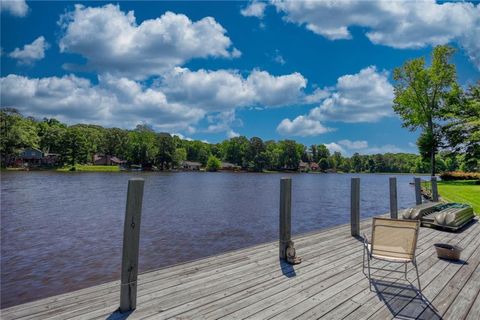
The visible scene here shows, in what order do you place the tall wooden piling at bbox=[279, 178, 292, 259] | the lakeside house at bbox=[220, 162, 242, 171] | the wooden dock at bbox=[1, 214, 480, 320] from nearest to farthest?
the wooden dock at bbox=[1, 214, 480, 320] < the tall wooden piling at bbox=[279, 178, 292, 259] < the lakeside house at bbox=[220, 162, 242, 171]

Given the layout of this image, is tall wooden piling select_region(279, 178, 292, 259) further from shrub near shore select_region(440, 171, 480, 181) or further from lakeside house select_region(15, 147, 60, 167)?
lakeside house select_region(15, 147, 60, 167)

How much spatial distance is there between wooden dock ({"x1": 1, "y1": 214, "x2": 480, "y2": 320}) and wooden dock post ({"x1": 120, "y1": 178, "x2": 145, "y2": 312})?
0.18m

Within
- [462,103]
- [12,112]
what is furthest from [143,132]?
[462,103]

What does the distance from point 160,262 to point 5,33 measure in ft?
36.3

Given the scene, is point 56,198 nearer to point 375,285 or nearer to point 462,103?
point 375,285

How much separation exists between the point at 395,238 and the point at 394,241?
5cm

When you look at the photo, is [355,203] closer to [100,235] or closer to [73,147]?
[100,235]

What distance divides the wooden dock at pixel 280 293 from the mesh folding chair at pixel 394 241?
42 cm

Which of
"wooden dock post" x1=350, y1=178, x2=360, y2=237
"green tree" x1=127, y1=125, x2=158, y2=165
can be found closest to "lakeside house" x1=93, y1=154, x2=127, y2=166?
"green tree" x1=127, y1=125, x2=158, y2=165

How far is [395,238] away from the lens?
4.87 meters

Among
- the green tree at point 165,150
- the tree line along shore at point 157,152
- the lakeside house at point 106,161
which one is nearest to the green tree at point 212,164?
the tree line along shore at point 157,152

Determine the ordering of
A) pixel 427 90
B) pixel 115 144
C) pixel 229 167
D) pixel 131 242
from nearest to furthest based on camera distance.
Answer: pixel 131 242 → pixel 427 90 → pixel 115 144 → pixel 229 167

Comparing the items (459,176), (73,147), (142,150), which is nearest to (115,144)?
(142,150)

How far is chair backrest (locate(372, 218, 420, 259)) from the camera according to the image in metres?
4.70
